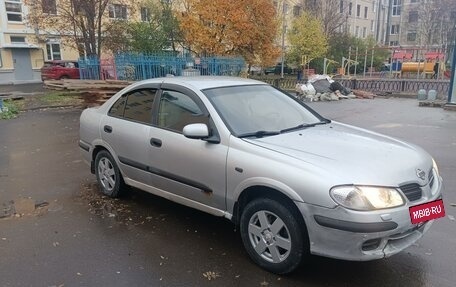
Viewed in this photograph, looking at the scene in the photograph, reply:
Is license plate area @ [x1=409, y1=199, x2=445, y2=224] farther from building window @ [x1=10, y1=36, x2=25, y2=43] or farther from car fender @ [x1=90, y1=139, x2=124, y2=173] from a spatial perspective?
building window @ [x1=10, y1=36, x2=25, y2=43]

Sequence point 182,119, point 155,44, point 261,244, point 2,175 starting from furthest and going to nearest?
point 155,44, point 2,175, point 182,119, point 261,244

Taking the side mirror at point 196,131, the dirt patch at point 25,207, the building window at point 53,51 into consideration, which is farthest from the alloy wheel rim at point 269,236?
the building window at point 53,51

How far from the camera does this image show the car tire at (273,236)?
10.3 ft

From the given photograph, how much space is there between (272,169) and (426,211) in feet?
4.05

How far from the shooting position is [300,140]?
361 cm

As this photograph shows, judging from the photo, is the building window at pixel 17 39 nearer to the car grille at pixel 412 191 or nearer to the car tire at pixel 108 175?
the car tire at pixel 108 175

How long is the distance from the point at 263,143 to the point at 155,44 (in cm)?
2072

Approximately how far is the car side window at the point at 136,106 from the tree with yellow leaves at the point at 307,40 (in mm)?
27237

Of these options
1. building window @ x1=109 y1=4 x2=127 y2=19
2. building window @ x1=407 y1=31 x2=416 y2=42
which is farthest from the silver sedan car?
building window @ x1=407 y1=31 x2=416 y2=42

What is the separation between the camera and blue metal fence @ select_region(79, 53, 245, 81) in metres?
17.7

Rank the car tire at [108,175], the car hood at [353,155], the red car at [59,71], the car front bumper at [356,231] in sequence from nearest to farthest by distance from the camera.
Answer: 1. the car front bumper at [356,231]
2. the car hood at [353,155]
3. the car tire at [108,175]
4. the red car at [59,71]

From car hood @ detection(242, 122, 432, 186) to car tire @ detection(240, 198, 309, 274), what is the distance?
0.47 metres

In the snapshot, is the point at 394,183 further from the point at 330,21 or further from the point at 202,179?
the point at 330,21

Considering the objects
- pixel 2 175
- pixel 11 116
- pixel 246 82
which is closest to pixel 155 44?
pixel 11 116
